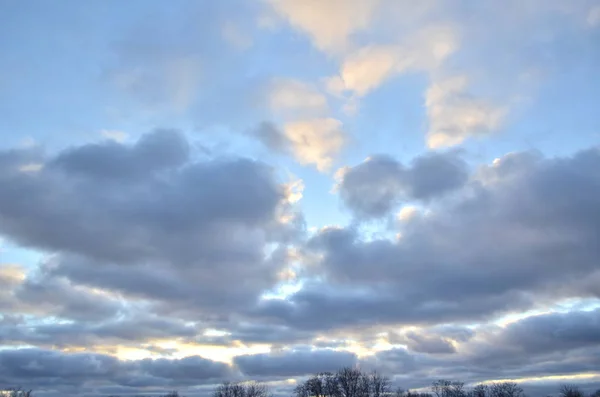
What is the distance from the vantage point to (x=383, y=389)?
195 meters

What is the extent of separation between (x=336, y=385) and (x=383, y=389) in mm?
17793

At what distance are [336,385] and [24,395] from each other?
120 m

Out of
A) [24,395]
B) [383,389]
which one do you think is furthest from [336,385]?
[24,395]

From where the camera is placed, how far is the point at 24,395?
197250 millimetres

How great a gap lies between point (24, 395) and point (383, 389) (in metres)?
137

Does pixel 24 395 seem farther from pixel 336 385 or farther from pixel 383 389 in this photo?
pixel 383 389

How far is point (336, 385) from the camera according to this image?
197 meters
